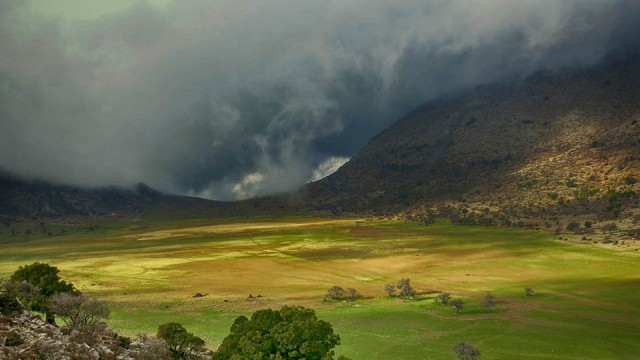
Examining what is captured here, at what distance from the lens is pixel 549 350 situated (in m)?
62.7

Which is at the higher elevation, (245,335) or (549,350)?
(245,335)

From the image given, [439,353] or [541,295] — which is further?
[541,295]

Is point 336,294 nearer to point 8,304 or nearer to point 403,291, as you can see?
point 403,291

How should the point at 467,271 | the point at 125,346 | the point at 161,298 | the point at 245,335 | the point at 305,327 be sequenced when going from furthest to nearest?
the point at 467,271 < the point at 161,298 < the point at 125,346 < the point at 245,335 < the point at 305,327

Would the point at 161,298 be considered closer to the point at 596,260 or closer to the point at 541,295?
the point at 541,295

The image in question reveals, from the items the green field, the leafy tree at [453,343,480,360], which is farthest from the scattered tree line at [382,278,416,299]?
the leafy tree at [453,343,480,360]

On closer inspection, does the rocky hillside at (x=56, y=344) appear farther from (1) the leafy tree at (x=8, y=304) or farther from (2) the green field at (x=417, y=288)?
(2) the green field at (x=417, y=288)

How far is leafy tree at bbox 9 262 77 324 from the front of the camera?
64312 mm

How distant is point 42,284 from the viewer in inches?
2657

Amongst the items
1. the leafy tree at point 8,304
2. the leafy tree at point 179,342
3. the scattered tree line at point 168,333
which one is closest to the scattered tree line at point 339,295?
the scattered tree line at point 168,333

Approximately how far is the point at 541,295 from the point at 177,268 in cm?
10837

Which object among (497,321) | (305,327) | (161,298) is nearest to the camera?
(305,327)

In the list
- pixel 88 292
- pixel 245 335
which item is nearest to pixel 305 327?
pixel 245 335

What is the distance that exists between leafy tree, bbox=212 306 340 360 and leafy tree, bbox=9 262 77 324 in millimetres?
31437
